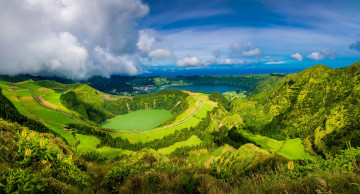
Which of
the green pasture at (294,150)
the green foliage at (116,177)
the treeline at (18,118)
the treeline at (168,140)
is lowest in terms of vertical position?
the green pasture at (294,150)

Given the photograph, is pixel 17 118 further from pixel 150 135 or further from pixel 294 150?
pixel 294 150

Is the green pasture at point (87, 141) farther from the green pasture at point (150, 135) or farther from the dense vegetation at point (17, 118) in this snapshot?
the dense vegetation at point (17, 118)

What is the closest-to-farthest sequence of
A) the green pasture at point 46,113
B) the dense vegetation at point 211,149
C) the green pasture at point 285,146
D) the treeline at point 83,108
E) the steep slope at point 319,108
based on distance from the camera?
the dense vegetation at point 211,149 → the steep slope at point 319,108 → the green pasture at point 285,146 → the green pasture at point 46,113 → the treeline at point 83,108

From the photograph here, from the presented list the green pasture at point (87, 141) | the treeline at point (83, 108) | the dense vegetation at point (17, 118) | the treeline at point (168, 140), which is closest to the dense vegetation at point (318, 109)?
the treeline at point (168, 140)

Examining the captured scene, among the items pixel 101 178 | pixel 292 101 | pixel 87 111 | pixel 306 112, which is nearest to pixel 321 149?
pixel 306 112

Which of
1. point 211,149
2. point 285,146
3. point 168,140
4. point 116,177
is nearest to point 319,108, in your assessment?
point 285,146

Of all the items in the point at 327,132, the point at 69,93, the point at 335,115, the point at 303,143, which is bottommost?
the point at 303,143

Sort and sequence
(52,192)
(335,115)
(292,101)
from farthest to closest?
(292,101)
(335,115)
(52,192)

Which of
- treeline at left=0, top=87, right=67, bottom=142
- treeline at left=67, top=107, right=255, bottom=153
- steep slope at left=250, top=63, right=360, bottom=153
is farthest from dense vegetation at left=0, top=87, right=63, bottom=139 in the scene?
steep slope at left=250, top=63, right=360, bottom=153

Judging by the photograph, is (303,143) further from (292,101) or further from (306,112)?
(292,101)
